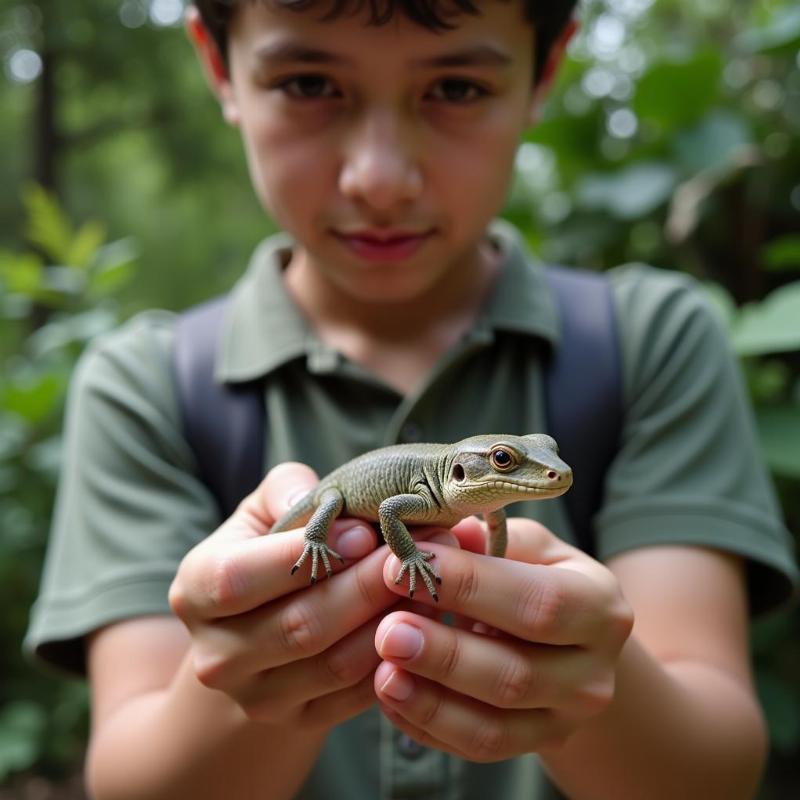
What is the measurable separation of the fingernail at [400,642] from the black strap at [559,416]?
3.74 ft

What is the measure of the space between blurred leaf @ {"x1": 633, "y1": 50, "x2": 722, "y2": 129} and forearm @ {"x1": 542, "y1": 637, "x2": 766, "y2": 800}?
10.3 feet

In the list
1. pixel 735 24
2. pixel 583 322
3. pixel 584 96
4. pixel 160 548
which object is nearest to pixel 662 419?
pixel 583 322

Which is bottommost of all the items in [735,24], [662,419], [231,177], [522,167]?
[231,177]

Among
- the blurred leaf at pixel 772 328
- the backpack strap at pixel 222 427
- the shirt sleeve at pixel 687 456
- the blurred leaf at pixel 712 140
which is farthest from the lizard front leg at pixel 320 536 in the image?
the blurred leaf at pixel 712 140

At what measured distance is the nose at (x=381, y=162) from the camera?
8.13 ft

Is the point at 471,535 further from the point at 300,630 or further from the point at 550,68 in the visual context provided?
the point at 550,68

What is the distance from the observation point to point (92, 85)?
8414 mm

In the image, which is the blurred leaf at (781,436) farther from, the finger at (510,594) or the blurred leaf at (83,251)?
the blurred leaf at (83,251)

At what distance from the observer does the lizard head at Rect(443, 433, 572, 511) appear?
1799 millimetres

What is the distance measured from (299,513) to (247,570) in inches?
8.3

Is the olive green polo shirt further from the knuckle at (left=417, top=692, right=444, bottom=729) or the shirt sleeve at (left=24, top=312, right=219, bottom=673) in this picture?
the knuckle at (left=417, top=692, right=444, bottom=729)

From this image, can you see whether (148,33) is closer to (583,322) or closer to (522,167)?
(522,167)

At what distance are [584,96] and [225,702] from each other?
437cm

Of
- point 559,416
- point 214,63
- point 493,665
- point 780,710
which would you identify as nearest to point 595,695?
point 493,665
